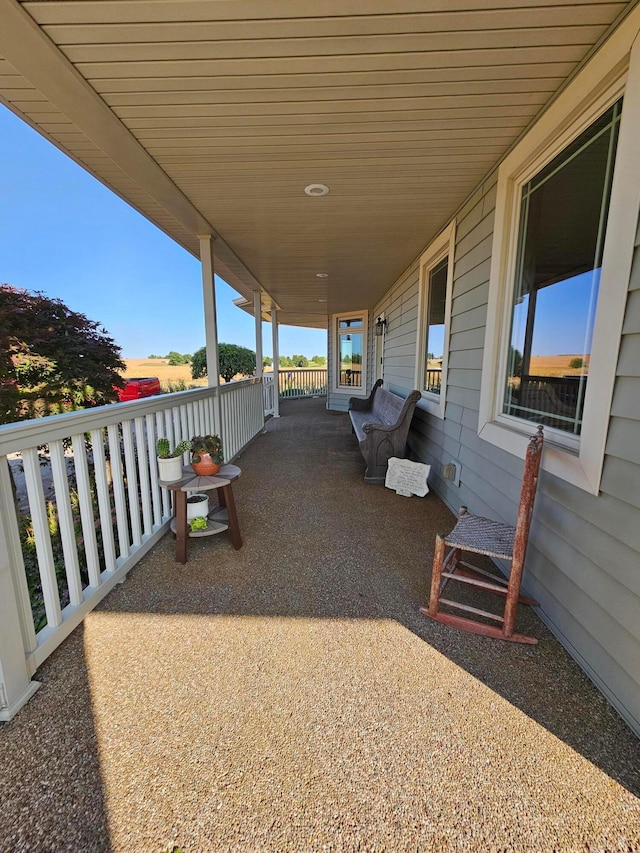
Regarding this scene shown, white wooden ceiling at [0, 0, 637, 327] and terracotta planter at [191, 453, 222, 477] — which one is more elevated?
white wooden ceiling at [0, 0, 637, 327]

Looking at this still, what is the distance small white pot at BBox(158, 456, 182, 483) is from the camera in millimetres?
2275

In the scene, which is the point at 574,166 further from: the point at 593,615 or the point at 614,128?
the point at 593,615

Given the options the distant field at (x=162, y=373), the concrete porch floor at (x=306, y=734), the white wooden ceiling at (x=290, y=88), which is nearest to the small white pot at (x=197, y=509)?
the concrete porch floor at (x=306, y=734)

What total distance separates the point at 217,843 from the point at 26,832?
502 millimetres

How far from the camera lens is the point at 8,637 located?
49.5 inches

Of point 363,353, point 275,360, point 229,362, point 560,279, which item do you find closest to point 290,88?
point 560,279

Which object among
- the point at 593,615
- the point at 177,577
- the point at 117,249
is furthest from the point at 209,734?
the point at 117,249

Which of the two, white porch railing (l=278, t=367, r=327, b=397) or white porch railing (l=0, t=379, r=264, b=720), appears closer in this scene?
white porch railing (l=0, t=379, r=264, b=720)

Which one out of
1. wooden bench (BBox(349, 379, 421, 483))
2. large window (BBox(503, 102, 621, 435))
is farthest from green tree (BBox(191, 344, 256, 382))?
large window (BBox(503, 102, 621, 435))

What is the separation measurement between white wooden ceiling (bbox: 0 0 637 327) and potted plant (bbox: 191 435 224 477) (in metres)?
1.79

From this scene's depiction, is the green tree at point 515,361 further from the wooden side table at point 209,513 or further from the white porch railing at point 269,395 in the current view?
the white porch railing at point 269,395

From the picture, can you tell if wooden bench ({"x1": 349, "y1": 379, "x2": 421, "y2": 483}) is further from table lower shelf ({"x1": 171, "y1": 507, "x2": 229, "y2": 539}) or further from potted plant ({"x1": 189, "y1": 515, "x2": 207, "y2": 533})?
potted plant ({"x1": 189, "y1": 515, "x2": 207, "y2": 533})

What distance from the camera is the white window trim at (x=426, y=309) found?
3.13m

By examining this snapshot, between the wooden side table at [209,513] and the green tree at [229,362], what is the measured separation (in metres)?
11.1
